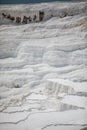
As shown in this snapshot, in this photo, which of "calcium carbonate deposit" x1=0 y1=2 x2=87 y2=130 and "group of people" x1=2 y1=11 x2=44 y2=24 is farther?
"group of people" x1=2 y1=11 x2=44 y2=24

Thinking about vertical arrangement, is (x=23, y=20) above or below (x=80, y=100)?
above

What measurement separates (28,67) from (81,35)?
0.70 metres

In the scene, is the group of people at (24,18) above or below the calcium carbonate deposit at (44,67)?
above

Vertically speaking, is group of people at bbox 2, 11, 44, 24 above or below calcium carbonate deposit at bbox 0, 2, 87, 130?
above

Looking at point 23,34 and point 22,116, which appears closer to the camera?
point 22,116

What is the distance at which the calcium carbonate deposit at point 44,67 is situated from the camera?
10.2 feet

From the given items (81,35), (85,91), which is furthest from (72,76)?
(81,35)

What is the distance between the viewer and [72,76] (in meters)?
3.20

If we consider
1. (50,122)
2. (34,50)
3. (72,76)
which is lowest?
(50,122)

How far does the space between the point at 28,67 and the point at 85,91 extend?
0.69 meters

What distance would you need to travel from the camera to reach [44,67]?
3.24 meters

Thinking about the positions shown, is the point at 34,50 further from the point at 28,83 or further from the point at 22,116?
the point at 22,116

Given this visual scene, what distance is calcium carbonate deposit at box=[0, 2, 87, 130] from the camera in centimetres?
312

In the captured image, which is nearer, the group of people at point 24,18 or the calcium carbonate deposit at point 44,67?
the calcium carbonate deposit at point 44,67
